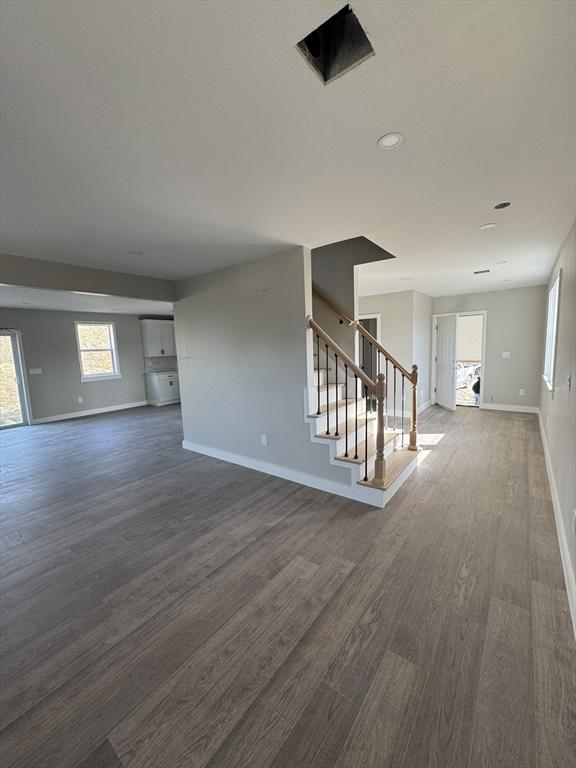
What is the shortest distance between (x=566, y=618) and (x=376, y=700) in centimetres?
118

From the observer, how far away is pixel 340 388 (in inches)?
154

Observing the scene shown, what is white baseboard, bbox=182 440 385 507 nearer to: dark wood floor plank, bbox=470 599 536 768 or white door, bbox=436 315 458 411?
dark wood floor plank, bbox=470 599 536 768

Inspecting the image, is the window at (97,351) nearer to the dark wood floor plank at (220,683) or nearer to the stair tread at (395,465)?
the stair tread at (395,465)

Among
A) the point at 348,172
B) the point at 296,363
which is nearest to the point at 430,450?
the point at 296,363

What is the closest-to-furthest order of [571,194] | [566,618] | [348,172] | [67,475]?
[566,618]
[348,172]
[571,194]
[67,475]

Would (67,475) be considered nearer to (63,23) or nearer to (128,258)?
(128,258)

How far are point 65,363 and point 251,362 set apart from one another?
5.84 metres

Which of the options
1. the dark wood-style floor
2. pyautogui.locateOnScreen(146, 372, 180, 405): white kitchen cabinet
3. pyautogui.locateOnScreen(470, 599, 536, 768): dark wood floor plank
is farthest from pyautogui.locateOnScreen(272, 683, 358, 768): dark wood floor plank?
pyautogui.locateOnScreen(146, 372, 180, 405): white kitchen cabinet

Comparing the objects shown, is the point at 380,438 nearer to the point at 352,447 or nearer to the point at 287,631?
the point at 352,447

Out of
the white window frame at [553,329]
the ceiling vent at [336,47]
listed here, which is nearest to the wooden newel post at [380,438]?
the ceiling vent at [336,47]

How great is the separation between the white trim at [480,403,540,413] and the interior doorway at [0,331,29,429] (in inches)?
384

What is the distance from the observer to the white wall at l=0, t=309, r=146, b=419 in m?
6.57

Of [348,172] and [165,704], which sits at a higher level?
[348,172]

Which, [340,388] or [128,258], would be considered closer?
[128,258]
